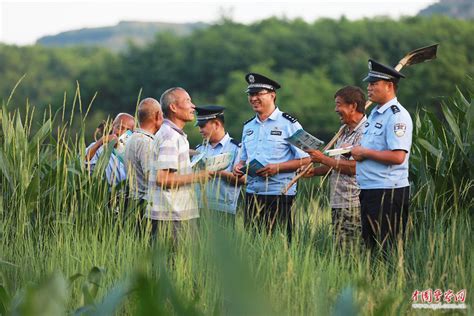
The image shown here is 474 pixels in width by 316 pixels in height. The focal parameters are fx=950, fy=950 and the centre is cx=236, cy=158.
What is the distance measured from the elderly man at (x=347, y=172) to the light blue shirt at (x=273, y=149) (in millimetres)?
368

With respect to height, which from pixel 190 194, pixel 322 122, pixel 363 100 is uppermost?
pixel 363 100

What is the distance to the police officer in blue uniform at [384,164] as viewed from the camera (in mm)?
5770

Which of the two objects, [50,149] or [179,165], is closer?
[179,165]

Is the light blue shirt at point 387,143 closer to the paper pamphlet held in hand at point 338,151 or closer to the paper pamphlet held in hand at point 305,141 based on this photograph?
the paper pamphlet held in hand at point 338,151

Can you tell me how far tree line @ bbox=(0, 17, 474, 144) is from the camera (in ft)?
226

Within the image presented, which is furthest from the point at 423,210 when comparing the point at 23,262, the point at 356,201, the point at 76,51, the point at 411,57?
the point at 76,51

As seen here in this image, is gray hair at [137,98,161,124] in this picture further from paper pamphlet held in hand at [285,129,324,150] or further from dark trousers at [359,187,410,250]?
dark trousers at [359,187,410,250]

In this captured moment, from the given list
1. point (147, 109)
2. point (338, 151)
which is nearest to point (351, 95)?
point (338, 151)

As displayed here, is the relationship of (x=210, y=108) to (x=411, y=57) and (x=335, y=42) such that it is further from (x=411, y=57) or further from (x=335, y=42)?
(x=335, y=42)

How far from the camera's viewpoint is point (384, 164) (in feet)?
19.1

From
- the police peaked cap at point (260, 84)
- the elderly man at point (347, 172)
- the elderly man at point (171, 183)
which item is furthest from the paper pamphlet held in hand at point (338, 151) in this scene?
the police peaked cap at point (260, 84)

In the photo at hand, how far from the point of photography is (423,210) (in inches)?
253

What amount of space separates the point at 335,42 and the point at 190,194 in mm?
78142

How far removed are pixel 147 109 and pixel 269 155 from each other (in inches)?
38.3
